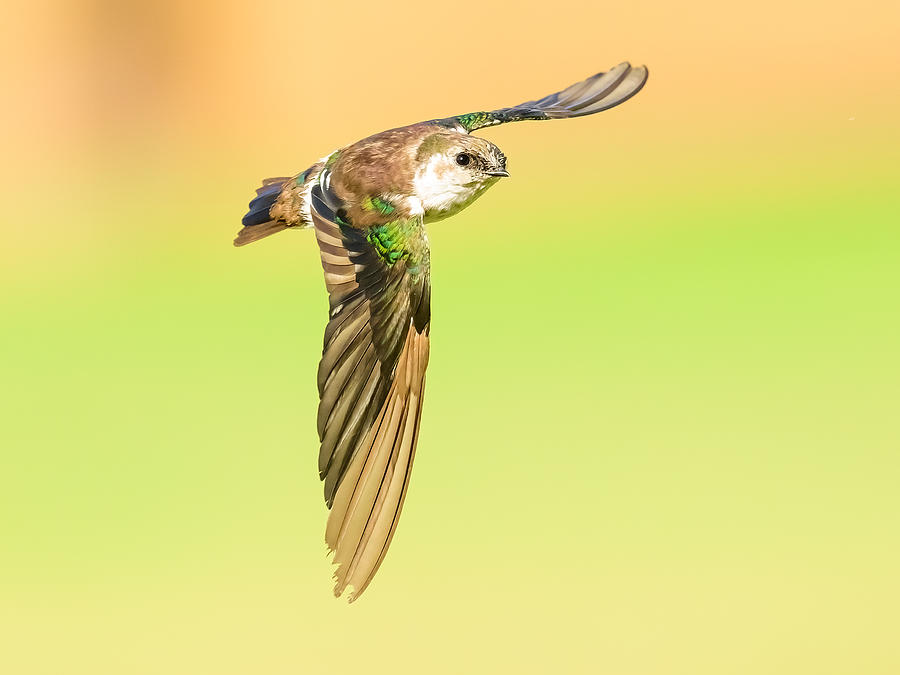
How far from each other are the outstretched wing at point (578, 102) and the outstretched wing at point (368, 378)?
2.11 feet

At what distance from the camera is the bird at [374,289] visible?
2.70m

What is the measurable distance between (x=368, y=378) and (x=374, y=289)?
23cm

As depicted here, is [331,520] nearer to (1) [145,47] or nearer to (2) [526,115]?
(2) [526,115]

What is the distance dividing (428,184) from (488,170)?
0.17 m

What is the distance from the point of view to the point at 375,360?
115 inches

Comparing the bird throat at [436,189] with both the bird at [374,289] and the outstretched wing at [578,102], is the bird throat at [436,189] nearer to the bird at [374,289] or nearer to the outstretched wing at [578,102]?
the bird at [374,289]

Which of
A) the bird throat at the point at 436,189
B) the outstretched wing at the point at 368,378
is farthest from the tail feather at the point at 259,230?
the bird throat at the point at 436,189

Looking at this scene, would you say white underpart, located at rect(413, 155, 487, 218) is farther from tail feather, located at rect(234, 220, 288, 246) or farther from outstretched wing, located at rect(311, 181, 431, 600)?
tail feather, located at rect(234, 220, 288, 246)

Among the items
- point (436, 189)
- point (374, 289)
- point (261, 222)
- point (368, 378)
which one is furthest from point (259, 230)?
point (368, 378)

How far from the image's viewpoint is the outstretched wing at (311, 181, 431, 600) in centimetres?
268

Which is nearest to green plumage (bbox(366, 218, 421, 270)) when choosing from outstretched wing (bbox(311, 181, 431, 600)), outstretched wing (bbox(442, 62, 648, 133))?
outstretched wing (bbox(311, 181, 431, 600))

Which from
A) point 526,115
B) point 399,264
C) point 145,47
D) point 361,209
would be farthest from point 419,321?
point 145,47

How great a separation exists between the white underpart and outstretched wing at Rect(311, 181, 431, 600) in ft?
0.38

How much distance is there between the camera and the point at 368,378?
2883 mm
